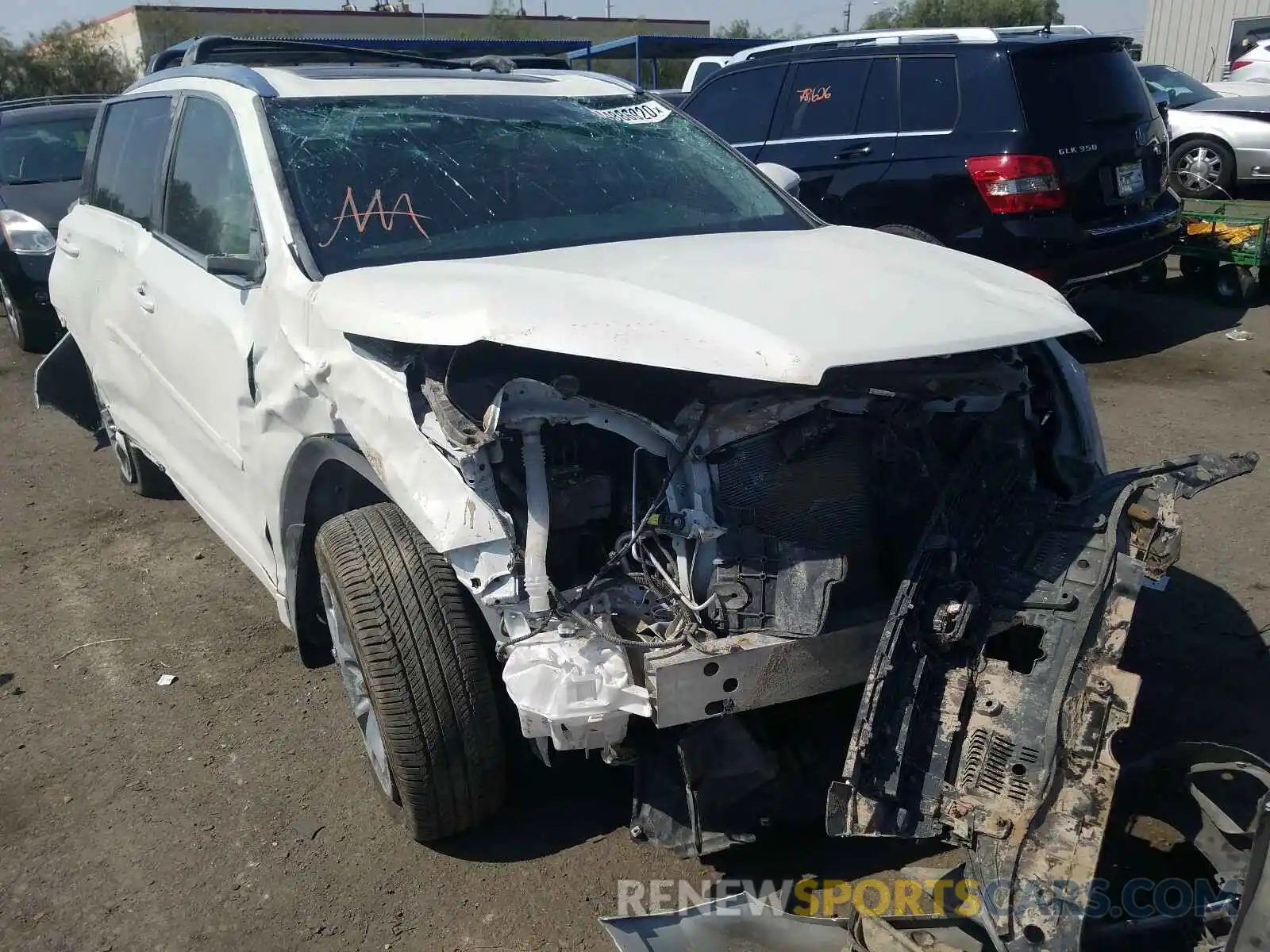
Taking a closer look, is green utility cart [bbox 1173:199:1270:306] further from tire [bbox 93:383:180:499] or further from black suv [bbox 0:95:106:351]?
black suv [bbox 0:95:106:351]

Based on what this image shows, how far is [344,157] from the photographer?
10.4 feet

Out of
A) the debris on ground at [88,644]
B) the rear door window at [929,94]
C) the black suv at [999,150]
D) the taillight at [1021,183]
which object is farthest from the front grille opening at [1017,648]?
the rear door window at [929,94]

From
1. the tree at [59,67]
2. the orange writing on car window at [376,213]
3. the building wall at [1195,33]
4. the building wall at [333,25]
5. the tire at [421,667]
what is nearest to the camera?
the tire at [421,667]

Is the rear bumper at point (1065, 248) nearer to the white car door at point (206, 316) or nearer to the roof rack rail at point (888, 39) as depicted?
the roof rack rail at point (888, 39)

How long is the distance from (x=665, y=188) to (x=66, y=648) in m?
2.77

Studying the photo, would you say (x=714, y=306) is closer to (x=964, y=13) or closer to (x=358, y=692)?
(x=358, y=692)

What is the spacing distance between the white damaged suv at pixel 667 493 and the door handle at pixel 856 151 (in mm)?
Result: 3913

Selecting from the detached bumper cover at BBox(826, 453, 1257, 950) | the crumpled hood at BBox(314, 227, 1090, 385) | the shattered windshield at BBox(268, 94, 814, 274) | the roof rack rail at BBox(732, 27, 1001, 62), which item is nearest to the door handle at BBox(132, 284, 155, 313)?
the shattered windshield at BBox(268, 94, 814, 274)

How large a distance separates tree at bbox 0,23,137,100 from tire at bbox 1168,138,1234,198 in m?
29.0

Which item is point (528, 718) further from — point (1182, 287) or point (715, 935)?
point (1182, 287)

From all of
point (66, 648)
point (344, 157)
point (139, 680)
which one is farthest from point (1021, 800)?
point (66, 648)

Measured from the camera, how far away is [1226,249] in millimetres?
7980

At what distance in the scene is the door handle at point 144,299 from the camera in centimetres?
376

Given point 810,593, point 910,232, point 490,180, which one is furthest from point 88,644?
point 910,232
